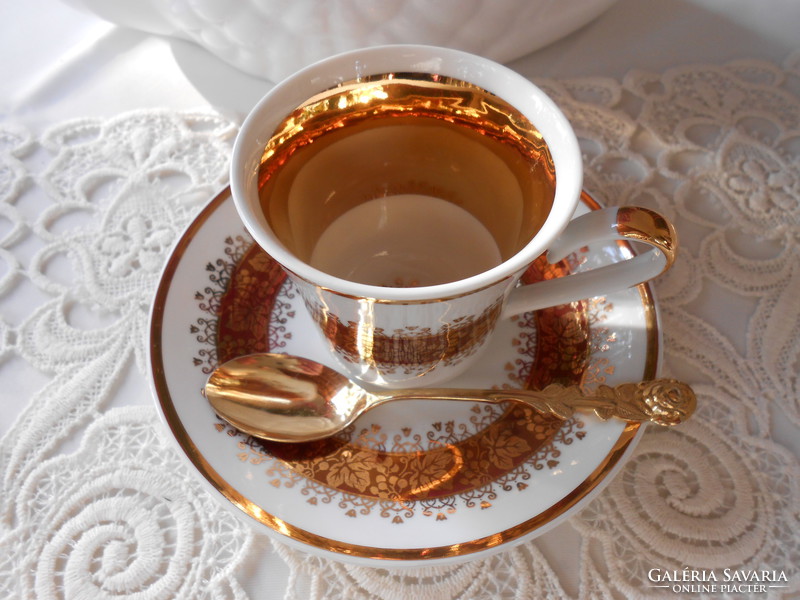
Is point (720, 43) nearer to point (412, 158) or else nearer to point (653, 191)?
point (653, 191)

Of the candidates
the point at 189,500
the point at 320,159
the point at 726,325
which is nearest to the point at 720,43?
the point at 726,325

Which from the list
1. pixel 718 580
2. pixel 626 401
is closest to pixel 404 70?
pixel 626 401

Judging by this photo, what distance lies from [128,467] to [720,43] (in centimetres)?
88

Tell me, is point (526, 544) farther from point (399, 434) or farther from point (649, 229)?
point (649, 229)

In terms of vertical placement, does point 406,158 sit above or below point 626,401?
above

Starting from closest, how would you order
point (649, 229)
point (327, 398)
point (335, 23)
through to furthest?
point (649, 229) → point (327, 398) → point (335, 23)

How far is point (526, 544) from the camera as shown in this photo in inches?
20.7

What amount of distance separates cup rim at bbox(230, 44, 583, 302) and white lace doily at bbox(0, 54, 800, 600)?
258 millimetres

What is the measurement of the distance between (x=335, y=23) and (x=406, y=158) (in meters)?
0.18

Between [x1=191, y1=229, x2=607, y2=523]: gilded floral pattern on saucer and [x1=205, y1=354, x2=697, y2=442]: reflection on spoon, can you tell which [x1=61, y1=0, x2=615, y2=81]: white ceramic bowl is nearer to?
[x1=191, y1=229, x2=607, y2=523]: gilded floral pattern on saucer

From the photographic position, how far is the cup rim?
1.30 ft

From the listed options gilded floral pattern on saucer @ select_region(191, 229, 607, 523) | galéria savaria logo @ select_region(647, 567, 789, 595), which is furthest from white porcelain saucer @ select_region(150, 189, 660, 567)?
galéria savaria logo @ select_region(647, 567, 789, 595)

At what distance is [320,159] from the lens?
1.82ft

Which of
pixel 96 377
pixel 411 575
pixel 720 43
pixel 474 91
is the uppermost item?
pixel 720 43
